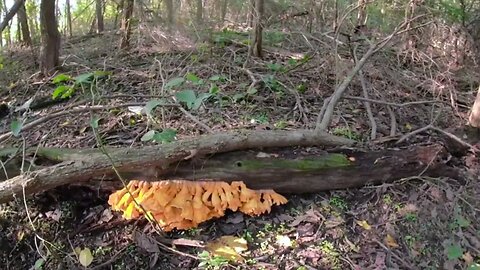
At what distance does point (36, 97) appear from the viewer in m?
4.97

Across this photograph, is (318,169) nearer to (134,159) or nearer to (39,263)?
(134,159)

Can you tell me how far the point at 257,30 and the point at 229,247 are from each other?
319 cm

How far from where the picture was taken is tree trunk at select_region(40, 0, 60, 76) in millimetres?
5488

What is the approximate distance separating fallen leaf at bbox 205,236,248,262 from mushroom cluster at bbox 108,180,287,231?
18cm

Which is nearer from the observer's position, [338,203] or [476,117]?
[338,203]

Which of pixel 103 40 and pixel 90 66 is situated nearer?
pixel 90 66

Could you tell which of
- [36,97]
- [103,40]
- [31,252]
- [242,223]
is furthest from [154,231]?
[103,40]

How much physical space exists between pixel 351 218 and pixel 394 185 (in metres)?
0.46

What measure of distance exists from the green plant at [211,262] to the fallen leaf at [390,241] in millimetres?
1094

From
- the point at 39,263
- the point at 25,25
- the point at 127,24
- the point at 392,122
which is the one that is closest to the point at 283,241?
the point at 39,263

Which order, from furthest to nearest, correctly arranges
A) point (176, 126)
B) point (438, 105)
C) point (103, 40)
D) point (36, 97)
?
point (103, 40)
point (36, 97)
point (438, 105)
point (176, 126)

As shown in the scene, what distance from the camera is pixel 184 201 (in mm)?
2955

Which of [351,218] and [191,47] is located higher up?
[191,47]

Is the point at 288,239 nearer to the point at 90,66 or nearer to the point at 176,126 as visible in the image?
the point at 176,126
